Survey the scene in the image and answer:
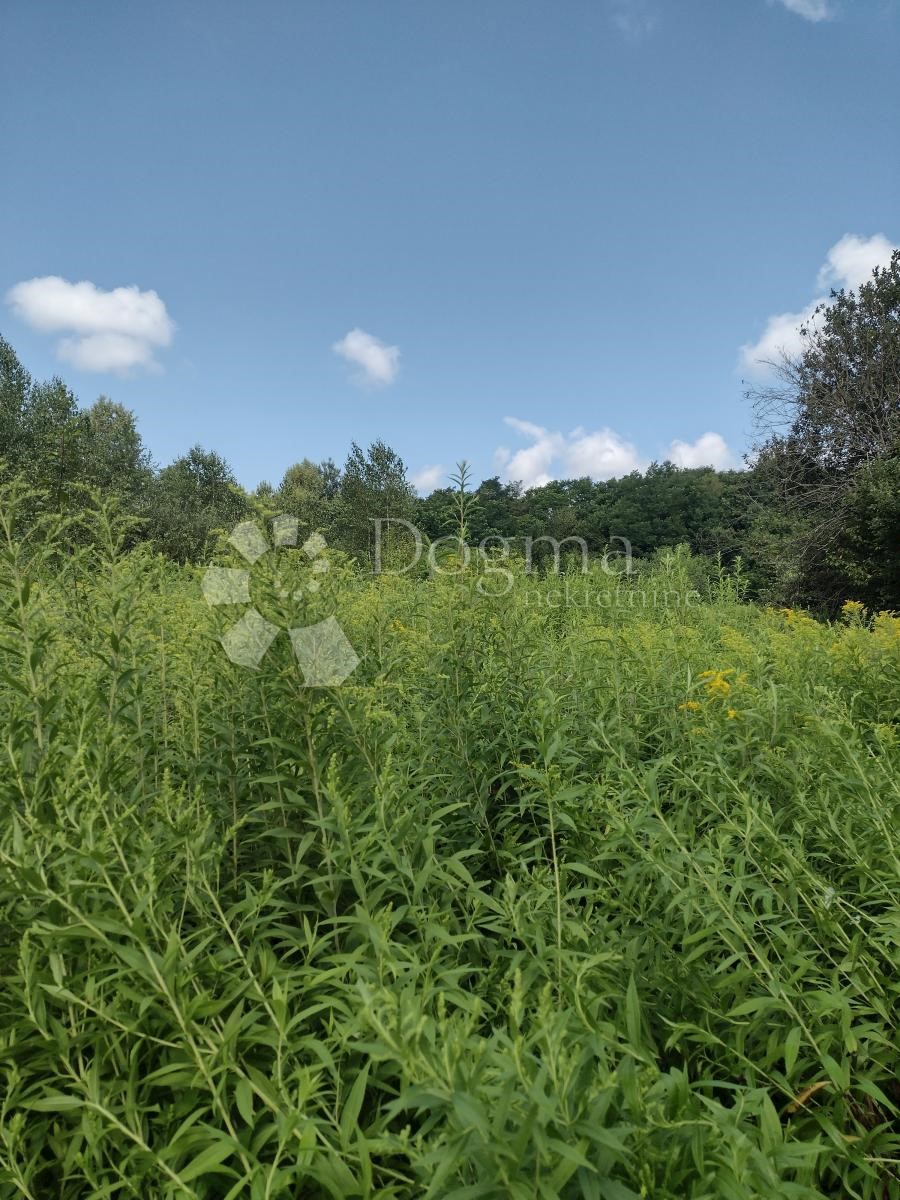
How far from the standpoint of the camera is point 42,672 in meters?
1.86

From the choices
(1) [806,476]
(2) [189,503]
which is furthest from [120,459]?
(1) [806,476]

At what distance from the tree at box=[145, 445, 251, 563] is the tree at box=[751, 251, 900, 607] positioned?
1523 cm

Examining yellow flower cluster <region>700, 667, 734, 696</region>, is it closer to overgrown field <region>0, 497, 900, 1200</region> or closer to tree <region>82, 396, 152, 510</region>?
overgrown field <region>0, 497, 900, 1200</region>

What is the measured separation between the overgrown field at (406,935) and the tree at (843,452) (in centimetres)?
1226

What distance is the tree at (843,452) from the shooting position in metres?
13.1

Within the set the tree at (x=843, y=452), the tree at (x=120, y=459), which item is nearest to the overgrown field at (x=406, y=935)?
the tree at (x=843, y=452)

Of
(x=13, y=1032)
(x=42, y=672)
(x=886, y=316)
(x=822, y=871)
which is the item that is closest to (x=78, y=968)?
(x=13, y=1032)

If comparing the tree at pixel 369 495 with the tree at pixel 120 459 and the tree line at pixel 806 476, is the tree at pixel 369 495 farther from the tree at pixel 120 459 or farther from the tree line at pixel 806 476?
the tree at pixel 120 459

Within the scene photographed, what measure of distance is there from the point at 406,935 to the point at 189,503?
37790mm

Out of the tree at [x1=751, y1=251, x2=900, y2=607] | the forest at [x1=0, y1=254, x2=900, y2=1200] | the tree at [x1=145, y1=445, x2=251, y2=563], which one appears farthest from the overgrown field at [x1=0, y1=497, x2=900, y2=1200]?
the tree at [x1=145, y1=445, x2=251, y2=563]

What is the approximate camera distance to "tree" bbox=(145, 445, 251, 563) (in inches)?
1006

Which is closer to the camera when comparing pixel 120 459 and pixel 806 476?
pixel 806 476

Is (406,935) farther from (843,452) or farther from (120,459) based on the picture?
(120,459)

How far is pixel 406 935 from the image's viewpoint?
5.19ft
